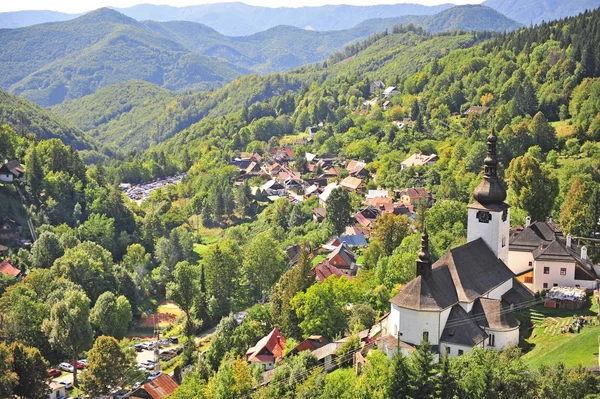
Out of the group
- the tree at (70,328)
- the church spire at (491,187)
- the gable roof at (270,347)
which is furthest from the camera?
the tree at (70,328)

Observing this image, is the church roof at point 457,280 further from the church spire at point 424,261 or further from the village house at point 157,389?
the village house at point 157,389

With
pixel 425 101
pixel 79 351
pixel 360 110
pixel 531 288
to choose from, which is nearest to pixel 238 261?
pixel 79 351

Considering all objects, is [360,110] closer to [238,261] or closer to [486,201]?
[238,261]

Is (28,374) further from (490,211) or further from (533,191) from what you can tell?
(533,191)

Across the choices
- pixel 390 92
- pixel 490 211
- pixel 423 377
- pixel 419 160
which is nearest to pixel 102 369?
pixel 423 377

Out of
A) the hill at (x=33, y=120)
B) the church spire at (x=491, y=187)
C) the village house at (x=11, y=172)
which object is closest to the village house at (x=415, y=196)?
the church spire at (x=491, y=187)

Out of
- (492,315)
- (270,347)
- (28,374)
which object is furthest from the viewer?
(270,347)
